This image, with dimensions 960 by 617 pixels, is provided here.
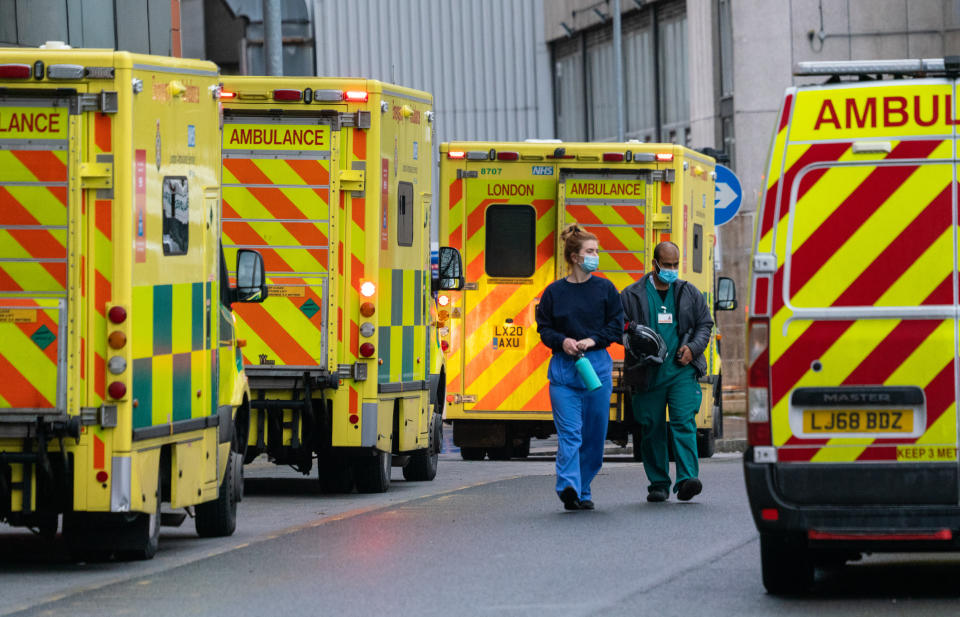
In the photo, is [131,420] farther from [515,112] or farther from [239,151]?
[515,112]

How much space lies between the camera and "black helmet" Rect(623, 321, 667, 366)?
43.7 feet

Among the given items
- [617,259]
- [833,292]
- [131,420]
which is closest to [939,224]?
[833,292]

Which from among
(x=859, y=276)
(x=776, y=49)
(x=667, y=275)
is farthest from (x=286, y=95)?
(x=776, y=49)

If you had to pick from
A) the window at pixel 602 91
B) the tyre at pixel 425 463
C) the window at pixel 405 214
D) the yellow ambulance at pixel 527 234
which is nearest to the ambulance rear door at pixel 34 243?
the window at pixel 405 214

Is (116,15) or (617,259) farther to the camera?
(116,15)

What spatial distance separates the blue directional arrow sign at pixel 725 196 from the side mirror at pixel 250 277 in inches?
423

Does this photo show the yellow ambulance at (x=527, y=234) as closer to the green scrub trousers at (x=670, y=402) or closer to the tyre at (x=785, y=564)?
the green scrub trousers at (x=670, y=402)

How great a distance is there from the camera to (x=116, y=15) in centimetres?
2528

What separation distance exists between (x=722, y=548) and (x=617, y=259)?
790cm

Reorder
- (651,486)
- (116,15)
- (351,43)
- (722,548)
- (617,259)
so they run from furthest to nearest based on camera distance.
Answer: (351,43), (116,15), (617,259), (651,486), (722,548)

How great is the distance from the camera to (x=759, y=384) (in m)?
8.73

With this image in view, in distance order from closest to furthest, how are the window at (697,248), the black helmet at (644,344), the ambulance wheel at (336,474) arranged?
the black helmet at (644,344), the ambulance wheel at (336,474), the window at (697,248)

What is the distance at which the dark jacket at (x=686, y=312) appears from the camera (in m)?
13.5

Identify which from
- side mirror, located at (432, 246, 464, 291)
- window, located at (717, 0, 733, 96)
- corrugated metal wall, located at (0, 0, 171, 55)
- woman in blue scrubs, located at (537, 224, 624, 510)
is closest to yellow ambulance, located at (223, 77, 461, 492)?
woman in blue scrubs, located at (537, 224, 624, 510)
